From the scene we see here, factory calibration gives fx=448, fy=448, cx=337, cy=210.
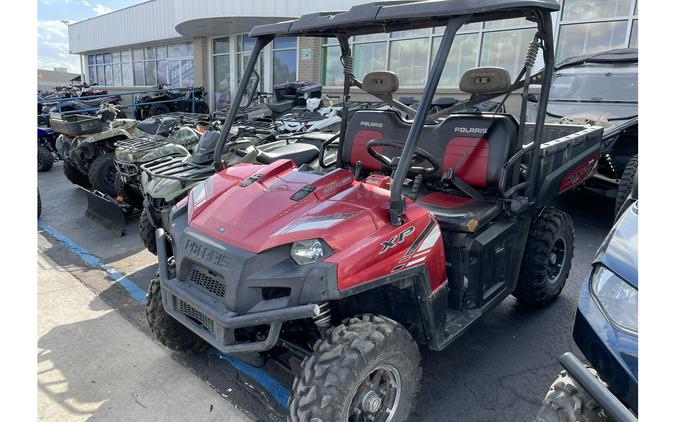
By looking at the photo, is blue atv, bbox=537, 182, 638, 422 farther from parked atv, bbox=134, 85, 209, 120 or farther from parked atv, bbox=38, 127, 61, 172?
parked atv, bbox=134, 85, 209, 120

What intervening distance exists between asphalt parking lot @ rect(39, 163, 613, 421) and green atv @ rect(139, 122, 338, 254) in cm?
59

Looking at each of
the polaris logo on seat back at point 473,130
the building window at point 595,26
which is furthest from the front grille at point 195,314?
the building window at point 595,26

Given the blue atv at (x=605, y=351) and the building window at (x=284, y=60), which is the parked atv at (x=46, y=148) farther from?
the blue atv at (x=605, y=351)

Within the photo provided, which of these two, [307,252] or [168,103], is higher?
[168,103]

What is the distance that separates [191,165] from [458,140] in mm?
2783

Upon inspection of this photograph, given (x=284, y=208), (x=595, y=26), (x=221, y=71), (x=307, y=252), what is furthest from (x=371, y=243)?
(x=221, y=71)

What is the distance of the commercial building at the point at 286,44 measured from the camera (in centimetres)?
953

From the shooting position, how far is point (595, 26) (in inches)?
367

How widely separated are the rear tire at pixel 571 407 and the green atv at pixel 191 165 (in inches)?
93.4

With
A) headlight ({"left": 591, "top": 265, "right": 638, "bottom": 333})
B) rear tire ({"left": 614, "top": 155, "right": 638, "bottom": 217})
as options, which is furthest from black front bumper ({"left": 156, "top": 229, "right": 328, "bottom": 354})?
rear tire ({"left": 614, "top": 155, "right": 638, "bottom": 217})

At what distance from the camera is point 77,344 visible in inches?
122

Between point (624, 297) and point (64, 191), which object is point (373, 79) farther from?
point (64, 191)

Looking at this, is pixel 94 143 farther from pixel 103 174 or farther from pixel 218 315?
pixel 218 315

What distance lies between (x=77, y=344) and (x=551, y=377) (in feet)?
10.3
